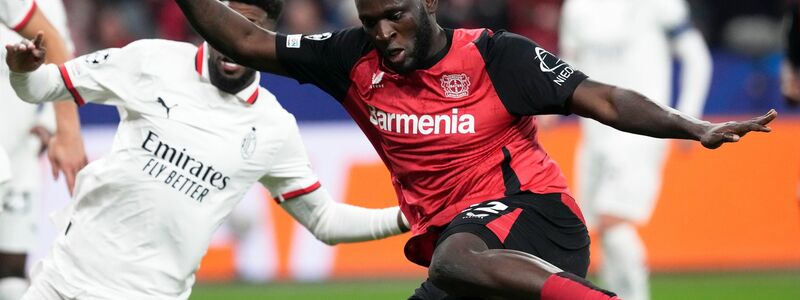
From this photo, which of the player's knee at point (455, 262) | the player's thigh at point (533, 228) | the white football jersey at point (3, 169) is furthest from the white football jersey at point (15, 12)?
the player's knee at point (455, 262)

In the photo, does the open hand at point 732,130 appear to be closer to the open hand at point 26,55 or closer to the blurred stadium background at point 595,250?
the open hand at point 26,55

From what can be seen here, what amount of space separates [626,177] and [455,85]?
4.27 metres

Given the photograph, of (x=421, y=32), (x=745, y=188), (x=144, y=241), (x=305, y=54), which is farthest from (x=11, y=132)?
(x=745, y=188)

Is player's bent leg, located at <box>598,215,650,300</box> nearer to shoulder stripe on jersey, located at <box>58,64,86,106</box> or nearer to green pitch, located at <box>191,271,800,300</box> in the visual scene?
green pitch, located at <box>191,271,800,300</box>

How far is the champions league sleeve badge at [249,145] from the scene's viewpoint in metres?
5.51

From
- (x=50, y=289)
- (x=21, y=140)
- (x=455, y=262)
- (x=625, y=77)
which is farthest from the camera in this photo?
(x=625, y=77)

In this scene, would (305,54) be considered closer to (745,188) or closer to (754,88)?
(745,188)

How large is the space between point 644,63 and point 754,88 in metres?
3.05

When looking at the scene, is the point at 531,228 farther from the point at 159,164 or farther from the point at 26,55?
the point at 26,55

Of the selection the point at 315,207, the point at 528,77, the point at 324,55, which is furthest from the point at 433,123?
the point at 315,207

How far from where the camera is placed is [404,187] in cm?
508

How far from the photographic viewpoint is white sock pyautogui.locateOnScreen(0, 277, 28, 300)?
6832 mm

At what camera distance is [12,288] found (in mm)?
6852

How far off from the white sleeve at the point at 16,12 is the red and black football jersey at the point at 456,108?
4.53 feet
